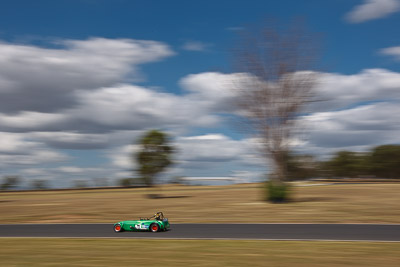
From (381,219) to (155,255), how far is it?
1334cm

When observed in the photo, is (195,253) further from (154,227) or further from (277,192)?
(277,192)

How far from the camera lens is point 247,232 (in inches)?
582

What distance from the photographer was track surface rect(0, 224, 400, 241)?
13.4m

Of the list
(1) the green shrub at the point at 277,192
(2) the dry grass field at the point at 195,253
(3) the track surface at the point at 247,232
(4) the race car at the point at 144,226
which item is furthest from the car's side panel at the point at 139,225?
(1) the green shrub at the point at 277,192

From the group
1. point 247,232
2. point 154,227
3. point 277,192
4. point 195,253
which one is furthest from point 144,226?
point 277,192

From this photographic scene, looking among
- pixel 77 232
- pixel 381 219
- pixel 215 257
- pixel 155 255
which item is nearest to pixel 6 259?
pixel 155 255

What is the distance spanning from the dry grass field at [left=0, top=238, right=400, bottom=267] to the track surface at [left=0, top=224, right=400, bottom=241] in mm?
1340

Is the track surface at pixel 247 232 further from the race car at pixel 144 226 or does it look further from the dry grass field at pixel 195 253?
the dry grass field at pixel 195 253

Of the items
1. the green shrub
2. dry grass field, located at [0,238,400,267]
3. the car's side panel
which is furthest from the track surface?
the green shrub

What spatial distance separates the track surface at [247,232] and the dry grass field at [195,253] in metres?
1.34

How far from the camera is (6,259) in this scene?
9.85 metres

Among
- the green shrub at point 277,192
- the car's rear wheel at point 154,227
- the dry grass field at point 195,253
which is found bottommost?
the dry grass field at point 195,253

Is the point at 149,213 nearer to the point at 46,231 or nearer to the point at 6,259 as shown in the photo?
the point at 46,231

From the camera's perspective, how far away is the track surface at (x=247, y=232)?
13.4 m
